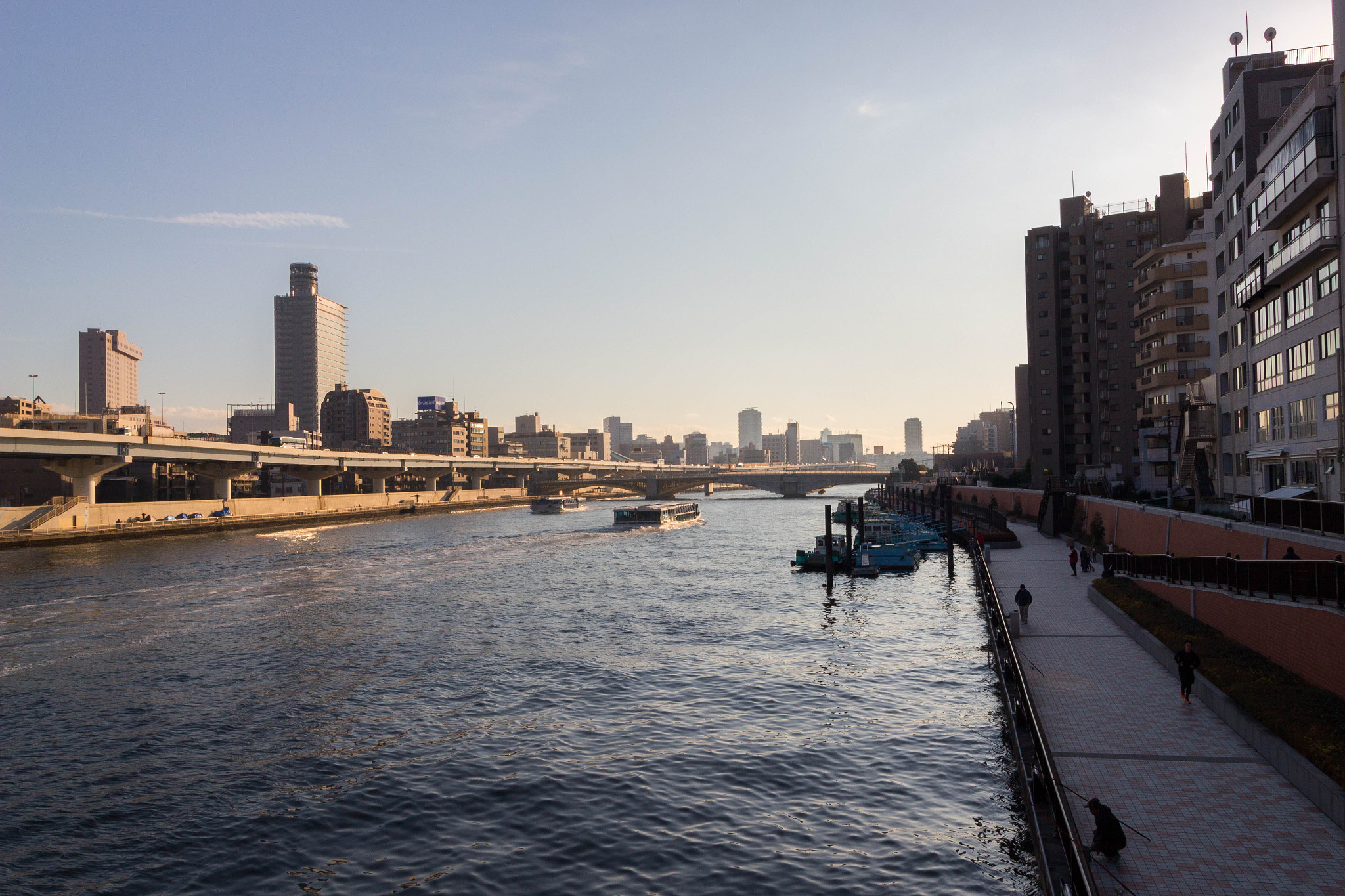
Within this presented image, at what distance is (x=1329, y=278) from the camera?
33.9 meters

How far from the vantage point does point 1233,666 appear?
23703 mm

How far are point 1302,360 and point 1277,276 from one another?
416cm

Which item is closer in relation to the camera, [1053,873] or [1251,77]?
[1053,873]

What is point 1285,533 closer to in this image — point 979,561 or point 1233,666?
point 1233,666

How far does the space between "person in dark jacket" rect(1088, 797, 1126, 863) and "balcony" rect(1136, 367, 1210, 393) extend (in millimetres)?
62377

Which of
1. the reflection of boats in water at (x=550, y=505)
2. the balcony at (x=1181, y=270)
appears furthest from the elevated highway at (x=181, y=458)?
the balcony at (x=1181, y=270)

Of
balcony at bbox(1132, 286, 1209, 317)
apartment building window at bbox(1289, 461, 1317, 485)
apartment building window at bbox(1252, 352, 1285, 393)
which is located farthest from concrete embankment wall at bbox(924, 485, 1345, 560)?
balcony at bbox(1132, 286, 1209, 317)

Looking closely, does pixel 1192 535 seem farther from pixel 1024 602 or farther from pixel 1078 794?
pixel 1078 794

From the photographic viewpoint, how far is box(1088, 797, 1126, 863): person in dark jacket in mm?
14195

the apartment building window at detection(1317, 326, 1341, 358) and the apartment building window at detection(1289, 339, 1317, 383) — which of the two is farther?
the apartment building window at detection(1289, 339, 1317, 383)

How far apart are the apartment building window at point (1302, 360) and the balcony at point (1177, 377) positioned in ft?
93.5

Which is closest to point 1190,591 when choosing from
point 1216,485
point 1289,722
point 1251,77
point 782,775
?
point 1289,722

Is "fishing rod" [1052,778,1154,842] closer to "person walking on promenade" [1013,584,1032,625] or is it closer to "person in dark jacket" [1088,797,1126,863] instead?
"person in dark jacket" [1088,797,1126,863]

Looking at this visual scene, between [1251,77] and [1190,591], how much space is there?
36467 mm
